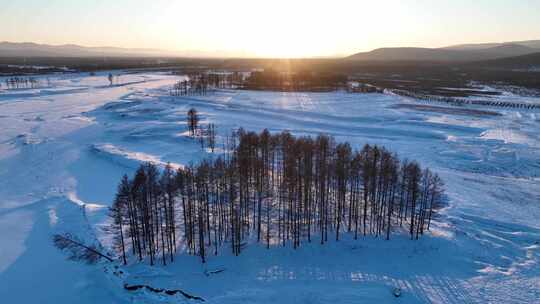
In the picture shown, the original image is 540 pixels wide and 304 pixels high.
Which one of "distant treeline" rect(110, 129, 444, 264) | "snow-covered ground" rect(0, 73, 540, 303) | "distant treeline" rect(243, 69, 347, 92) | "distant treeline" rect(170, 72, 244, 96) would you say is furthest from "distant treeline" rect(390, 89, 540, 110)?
"distant treeline" rect(110, 129, 444, 264)

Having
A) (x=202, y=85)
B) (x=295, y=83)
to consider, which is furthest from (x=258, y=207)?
(x=295, y=83)

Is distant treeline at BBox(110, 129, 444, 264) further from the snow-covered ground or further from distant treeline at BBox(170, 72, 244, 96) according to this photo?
distant treeline at BBox(170, 72, 244, 96)

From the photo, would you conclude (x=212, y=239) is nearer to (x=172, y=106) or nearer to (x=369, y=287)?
(x=369, y=287)

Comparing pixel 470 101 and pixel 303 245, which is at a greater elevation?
pixel 470 101

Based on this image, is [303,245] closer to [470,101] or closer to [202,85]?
[470,101]

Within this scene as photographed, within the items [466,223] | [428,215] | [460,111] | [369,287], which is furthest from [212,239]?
[460,111]

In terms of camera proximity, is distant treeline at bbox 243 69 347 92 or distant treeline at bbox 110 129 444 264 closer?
distant treeline at bbox 110 129 444 264
